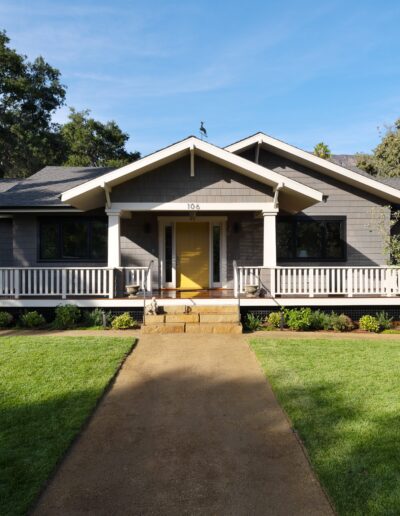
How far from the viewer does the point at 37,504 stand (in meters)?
3.17

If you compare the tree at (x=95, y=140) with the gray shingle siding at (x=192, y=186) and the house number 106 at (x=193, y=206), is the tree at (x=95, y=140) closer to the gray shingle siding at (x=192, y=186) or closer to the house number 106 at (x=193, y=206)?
the gray shingle siding at (x=192, y=186)

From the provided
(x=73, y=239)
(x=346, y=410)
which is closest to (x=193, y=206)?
(x=73, y=239)

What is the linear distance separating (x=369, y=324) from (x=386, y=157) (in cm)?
2772

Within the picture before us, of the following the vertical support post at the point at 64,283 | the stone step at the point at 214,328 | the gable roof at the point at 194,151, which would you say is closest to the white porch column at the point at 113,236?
the gable roof at the point at 194,151

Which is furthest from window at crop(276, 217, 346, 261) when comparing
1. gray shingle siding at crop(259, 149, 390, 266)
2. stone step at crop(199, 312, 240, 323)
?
stone step at crop(199, 312, 240, 323)

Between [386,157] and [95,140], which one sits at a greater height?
[95,140]

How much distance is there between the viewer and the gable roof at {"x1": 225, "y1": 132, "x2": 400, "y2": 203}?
40.8 ft

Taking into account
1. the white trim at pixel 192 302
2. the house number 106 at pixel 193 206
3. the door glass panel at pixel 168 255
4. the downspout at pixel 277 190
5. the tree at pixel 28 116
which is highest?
the tree at pixel 28 116

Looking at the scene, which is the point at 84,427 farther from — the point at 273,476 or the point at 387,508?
the point at 387,508

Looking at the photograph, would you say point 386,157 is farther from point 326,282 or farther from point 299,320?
point 299,320

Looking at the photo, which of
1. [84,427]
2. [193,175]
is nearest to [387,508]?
[84,427]

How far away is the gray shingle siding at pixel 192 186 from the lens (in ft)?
36.0

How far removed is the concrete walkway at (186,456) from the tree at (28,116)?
30.4 meters

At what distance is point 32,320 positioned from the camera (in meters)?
10.4
